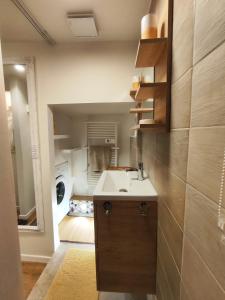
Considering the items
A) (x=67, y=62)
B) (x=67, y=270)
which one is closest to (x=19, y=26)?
(x=67, y=62)

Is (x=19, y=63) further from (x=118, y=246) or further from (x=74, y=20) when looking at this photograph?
(x=118, y=246)

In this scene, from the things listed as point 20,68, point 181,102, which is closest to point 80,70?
point 20,68

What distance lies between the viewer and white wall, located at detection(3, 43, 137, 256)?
1.79 meters

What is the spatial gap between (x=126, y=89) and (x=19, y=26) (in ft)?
3.95

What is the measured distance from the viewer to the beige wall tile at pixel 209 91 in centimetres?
41

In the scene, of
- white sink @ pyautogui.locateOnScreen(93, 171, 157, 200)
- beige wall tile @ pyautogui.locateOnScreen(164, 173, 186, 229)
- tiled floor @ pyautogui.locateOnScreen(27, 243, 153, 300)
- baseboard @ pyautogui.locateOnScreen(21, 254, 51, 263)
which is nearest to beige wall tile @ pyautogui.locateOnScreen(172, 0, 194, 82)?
beige wall tile @ pyautogui.locateOnScreen(164, 173, 186, 229)

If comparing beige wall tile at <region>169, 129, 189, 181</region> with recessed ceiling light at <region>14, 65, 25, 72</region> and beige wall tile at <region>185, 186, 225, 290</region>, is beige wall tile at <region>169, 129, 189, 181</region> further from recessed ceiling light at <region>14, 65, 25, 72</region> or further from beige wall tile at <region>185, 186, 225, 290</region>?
recessed ceiling light at <region>14, 65, 25, 72</region>

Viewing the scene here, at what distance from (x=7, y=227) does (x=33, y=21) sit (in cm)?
170

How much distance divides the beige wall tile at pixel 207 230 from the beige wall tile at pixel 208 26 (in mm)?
443

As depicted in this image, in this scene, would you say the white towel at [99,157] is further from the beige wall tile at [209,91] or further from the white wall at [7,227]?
the beige wall tile at [209,91]

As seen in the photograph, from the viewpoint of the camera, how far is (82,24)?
1479 mm

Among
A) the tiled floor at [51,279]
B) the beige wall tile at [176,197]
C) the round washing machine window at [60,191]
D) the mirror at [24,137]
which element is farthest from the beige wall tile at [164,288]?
the round washing machine window at [60,191]

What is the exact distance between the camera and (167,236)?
0.89 m

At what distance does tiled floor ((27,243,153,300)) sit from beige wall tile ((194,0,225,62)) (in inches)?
74.6
